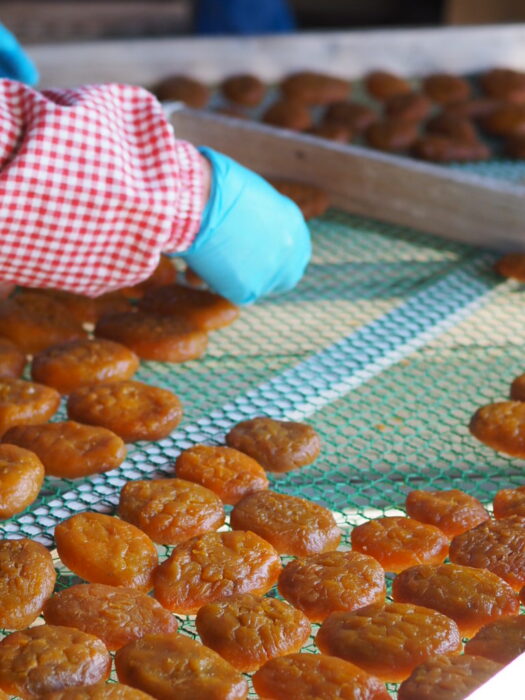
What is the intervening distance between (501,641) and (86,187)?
80 cm

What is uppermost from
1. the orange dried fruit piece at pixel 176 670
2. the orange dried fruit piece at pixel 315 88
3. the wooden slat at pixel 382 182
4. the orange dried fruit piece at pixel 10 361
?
the orange dried fruit piece at pixel 315 88

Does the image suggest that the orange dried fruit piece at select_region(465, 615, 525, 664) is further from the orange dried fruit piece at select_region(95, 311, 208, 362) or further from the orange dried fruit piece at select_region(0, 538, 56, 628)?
the orange dried fruit piece at select_region(95, 311, 208, 362)

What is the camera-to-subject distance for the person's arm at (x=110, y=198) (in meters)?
1.31

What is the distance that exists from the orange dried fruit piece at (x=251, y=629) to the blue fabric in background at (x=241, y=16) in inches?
142

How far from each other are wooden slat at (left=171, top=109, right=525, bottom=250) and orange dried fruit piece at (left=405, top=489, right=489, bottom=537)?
0.80 meters

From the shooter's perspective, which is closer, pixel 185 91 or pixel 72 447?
pixel 72 447

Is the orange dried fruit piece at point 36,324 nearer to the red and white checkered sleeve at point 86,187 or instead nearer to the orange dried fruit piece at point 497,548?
the red and white checkered sleeve at point 86,187

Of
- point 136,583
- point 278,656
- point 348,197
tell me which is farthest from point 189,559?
point 348,197

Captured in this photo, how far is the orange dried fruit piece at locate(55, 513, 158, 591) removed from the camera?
1.02m

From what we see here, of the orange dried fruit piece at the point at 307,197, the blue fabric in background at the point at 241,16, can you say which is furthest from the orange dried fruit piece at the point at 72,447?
the blue fabric in background at the point at 241,16

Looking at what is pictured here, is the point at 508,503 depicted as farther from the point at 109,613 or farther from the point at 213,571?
the point at 109,613

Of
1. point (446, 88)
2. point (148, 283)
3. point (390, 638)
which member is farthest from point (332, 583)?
point (446, 88)

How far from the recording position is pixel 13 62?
173 centimetres

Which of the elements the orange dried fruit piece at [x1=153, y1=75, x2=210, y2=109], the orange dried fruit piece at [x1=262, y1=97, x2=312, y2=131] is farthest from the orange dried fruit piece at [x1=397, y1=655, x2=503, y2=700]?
the orange dried fruit piece at [x1=153, y1=75, x2=210, y2=109]
